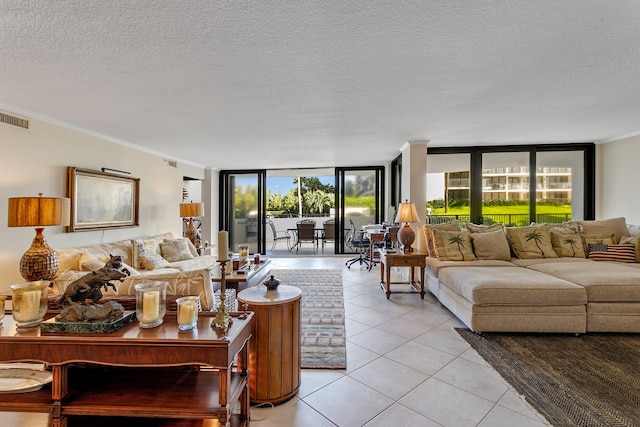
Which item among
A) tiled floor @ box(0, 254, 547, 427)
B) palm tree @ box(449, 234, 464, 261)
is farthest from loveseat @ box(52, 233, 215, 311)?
palm tree @ box(449, 234, 464, 261)

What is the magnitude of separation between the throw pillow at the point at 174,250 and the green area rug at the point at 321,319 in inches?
64.4

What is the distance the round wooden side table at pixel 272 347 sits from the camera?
188 centimetres

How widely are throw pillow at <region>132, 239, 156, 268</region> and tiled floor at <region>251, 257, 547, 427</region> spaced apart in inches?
122

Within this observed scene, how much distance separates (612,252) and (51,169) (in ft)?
23.3

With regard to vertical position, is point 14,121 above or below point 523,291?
above

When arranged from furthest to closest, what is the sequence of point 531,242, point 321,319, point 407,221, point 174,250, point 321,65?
point 174,250 < point 407,221 < point 531,242 < point 321,319 < point 321,65

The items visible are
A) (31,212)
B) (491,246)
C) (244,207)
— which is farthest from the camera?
(244,207)

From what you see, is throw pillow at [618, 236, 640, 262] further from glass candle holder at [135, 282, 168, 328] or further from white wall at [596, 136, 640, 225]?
glass candle holder at [135, 282, 168, 328]

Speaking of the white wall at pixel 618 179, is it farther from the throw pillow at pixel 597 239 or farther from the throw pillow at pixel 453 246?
the throw pillow at pixel 453 246

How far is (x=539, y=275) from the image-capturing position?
3258 millimetres

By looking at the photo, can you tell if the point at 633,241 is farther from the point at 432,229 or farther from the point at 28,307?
the point at 28,307

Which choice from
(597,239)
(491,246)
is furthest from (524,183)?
(491,246)

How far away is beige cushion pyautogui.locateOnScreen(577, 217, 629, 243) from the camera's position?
4.18 m

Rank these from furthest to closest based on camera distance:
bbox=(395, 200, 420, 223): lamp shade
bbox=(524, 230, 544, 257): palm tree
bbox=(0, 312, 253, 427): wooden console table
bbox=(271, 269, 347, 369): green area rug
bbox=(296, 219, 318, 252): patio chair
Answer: bbox=(296, 219, 318, 252): patio chair → bbox=(395, 200, 420, 223): lamp shade → bbox=(524, 230, 544, 257): palm tree → bbox=(271, 269, 347, 369): green area rug → bbox=(0, 312, 253, 427): wooden console table
